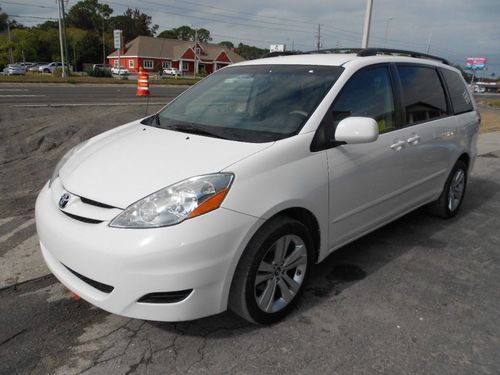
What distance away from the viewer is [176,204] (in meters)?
2.37

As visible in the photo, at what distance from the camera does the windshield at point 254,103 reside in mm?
3016

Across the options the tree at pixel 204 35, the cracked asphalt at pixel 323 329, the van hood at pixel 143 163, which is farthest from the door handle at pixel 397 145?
the tree at pixel 204 35

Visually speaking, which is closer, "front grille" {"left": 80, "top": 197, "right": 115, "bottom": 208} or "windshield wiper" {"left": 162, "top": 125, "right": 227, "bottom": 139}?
"front grille" {"left": 80, "top": 197, "right": 115, "bottom": 208}

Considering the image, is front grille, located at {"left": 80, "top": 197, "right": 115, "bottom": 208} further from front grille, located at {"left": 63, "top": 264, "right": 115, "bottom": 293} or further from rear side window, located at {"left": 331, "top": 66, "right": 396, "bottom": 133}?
rear side window, located at {"left": 331, "top": 66, "right": 396, "bottom": 133}

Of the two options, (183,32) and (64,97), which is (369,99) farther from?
(183,32)

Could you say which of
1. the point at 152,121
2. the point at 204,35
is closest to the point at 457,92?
the point at 152,121

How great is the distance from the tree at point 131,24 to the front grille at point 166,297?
353 feet

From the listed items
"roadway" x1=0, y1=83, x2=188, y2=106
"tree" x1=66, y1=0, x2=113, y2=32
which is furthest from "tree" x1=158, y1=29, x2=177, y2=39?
"roadway" x1=0, y1=83, x2=188, y2=106

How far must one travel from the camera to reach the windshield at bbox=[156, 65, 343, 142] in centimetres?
302

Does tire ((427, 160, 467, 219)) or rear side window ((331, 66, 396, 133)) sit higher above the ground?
rear side window ((331, 66, 396, 133))

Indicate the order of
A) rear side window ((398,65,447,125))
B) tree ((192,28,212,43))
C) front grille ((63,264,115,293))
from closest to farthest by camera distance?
1. front grille ((63,264,115,293))
2. rear side window ((398,65,447,125))
3. tree ((192,28,212,43))

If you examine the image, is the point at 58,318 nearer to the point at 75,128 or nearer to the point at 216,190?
the point at 216,190

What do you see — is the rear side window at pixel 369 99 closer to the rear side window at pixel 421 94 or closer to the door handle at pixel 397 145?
the door handle at pixel 397 145

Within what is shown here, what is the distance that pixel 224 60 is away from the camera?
77.9 meters
